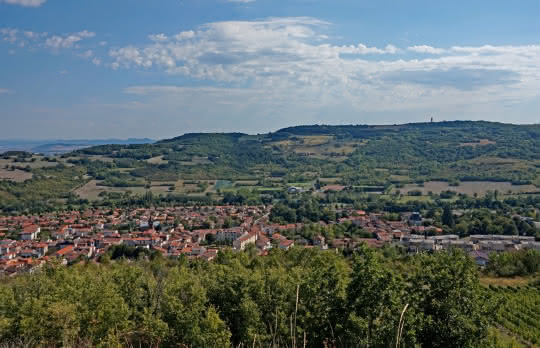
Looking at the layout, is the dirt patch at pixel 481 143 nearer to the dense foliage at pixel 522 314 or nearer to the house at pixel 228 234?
the house at pixel 228 234

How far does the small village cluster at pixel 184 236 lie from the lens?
168ft

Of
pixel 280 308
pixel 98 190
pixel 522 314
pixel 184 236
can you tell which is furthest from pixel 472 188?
pixel 280 308

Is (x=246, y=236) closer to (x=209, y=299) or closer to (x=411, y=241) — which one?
(x=411, y=241)

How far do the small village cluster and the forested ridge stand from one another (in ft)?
79.4

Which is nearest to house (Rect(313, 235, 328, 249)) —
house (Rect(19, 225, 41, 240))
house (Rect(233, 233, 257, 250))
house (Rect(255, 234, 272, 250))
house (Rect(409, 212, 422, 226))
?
house (Rect(255, 234, 272, 250))

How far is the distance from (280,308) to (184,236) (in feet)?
149

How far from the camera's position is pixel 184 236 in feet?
201

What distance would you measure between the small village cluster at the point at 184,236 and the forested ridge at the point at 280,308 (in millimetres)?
24195

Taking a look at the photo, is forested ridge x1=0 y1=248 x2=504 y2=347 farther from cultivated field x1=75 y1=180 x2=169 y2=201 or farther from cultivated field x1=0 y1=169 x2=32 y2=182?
cultivated field x1=0 y1=169 x2=32 y2=182

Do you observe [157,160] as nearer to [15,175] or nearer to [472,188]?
[15,175]

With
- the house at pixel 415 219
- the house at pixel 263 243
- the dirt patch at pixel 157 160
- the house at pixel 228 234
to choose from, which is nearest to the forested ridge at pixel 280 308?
the house at pixel 263 243

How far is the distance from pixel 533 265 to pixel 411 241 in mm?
18070

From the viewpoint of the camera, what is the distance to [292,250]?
33.8 m

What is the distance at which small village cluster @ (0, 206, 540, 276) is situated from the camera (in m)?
51.2
